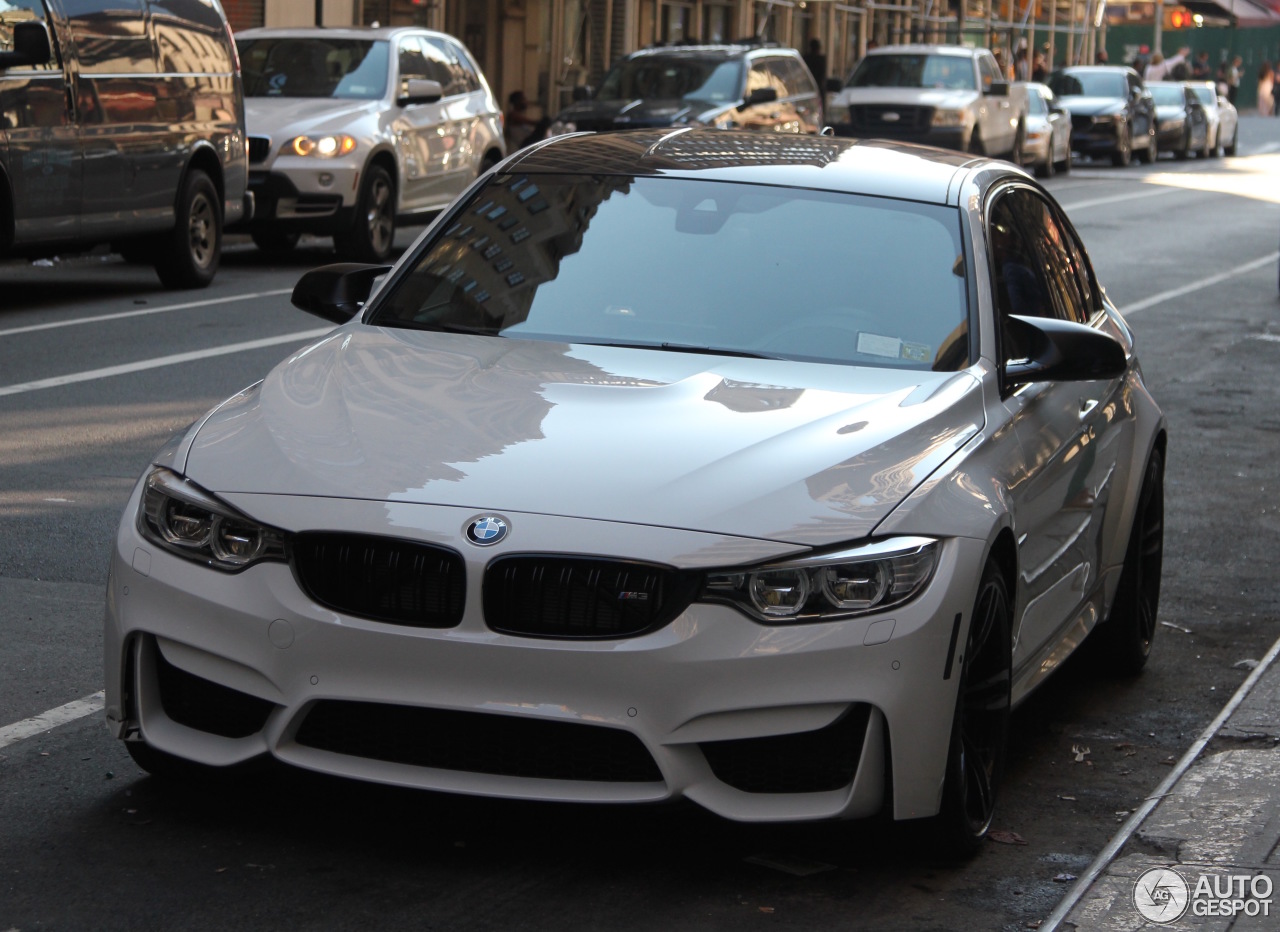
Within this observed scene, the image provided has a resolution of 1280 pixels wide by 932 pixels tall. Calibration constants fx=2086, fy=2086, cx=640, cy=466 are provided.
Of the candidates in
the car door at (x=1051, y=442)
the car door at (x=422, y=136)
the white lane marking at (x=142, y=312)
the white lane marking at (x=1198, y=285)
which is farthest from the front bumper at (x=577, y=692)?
the car door at (x=422, y=136)

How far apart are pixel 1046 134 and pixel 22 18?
86.3ft

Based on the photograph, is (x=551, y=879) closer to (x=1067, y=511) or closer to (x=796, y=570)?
(x=796, y=570)

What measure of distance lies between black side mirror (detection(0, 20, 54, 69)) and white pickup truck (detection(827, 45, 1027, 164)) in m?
21.1

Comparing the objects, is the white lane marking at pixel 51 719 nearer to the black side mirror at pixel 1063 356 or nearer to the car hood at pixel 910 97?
the black side mirror at pixel 1063 356

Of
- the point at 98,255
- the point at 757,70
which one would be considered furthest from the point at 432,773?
the point at 757,70

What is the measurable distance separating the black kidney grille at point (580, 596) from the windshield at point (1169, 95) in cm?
4366

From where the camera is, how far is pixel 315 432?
441cm

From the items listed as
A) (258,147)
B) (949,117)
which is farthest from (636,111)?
(949,117)

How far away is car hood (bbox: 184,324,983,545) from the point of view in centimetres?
408

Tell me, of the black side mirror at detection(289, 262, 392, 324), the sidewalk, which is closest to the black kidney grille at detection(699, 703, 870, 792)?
the sidewalk

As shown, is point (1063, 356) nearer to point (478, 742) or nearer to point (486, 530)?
point (486, 530)

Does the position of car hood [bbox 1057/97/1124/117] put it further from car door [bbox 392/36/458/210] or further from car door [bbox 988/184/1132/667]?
car door [bbox 988/184/1132/667]

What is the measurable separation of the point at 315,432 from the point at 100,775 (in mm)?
978

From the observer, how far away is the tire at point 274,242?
18797 millimetres
